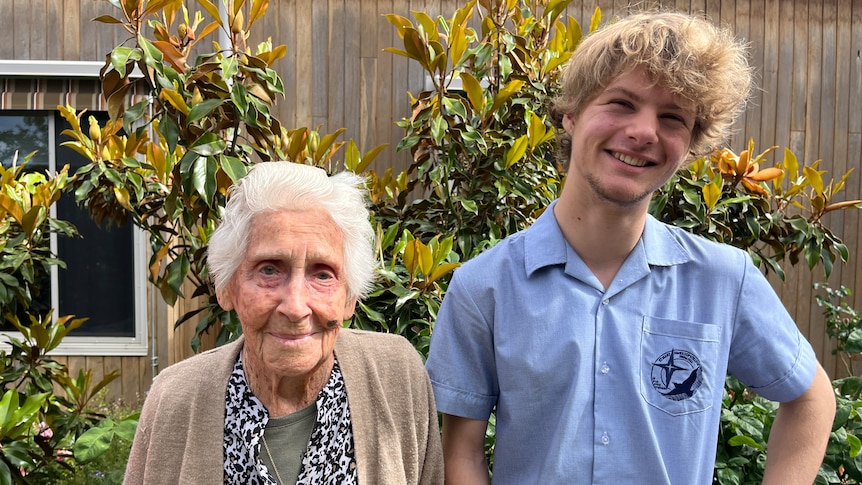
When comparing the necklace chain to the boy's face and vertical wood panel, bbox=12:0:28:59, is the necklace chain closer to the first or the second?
the boy's face

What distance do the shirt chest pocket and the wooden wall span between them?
3.26 metres

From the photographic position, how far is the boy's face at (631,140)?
53.0 inches

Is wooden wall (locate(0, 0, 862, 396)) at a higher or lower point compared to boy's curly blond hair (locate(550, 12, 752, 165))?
higher

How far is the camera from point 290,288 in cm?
135

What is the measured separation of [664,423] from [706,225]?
4.79ft

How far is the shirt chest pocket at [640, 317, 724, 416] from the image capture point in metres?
1.38

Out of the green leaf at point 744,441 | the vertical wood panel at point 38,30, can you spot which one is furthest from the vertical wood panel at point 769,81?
the vertical wood panel at point 38,30

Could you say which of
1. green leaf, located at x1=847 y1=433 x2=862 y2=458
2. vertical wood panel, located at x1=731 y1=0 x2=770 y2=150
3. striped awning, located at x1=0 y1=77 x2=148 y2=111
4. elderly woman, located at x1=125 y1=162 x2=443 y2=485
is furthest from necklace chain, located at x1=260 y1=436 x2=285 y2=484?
vertical wood panel, located at x1=731 y1=0 x2=770 y2=150

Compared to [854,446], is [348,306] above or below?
above

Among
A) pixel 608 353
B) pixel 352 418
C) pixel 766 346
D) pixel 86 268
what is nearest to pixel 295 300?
pixel 352 418

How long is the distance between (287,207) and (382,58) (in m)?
3.32

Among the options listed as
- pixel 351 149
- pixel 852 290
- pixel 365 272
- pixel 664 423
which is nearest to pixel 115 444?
pixel 351 149

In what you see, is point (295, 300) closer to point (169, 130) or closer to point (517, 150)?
point (169, 130)

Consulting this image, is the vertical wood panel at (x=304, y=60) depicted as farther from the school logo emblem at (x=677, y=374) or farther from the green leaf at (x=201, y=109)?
the school logo emblem at (x=677, y=374)
